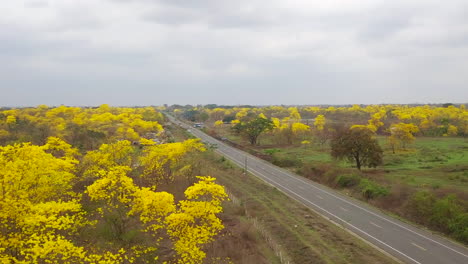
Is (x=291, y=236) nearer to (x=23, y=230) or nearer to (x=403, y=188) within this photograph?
(x=403, y=188)

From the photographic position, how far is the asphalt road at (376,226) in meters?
26.5

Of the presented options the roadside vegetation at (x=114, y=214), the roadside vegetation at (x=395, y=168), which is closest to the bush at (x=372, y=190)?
the roadside vegetation at (x=395, y=168)

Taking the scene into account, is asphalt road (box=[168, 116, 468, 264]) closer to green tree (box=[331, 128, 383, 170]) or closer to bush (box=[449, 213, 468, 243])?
bush (box=[449, 213, 468, 243])

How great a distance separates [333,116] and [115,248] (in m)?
184

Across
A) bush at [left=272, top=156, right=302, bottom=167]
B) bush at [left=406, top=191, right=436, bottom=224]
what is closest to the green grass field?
bush at [left=272, top=156, right=302, bottom=167]

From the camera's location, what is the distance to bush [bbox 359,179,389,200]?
41.2m

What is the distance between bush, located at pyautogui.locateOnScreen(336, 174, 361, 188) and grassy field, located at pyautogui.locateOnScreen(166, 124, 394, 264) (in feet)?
34.6

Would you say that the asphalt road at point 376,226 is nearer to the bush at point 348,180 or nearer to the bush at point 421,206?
the bush at point 421,206

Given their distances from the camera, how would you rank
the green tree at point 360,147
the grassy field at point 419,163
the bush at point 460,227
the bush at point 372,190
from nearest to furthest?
the bush at point 460,227, the bush at point 372,190, the grassy field at point 419,163, the green tree at point 360,147

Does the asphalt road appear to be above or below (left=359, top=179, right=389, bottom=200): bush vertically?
below

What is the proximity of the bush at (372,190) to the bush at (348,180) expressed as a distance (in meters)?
2.19

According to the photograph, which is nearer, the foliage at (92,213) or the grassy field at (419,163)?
the foliage at (92,213)

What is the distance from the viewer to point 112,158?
111 feet

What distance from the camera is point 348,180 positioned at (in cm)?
4819
